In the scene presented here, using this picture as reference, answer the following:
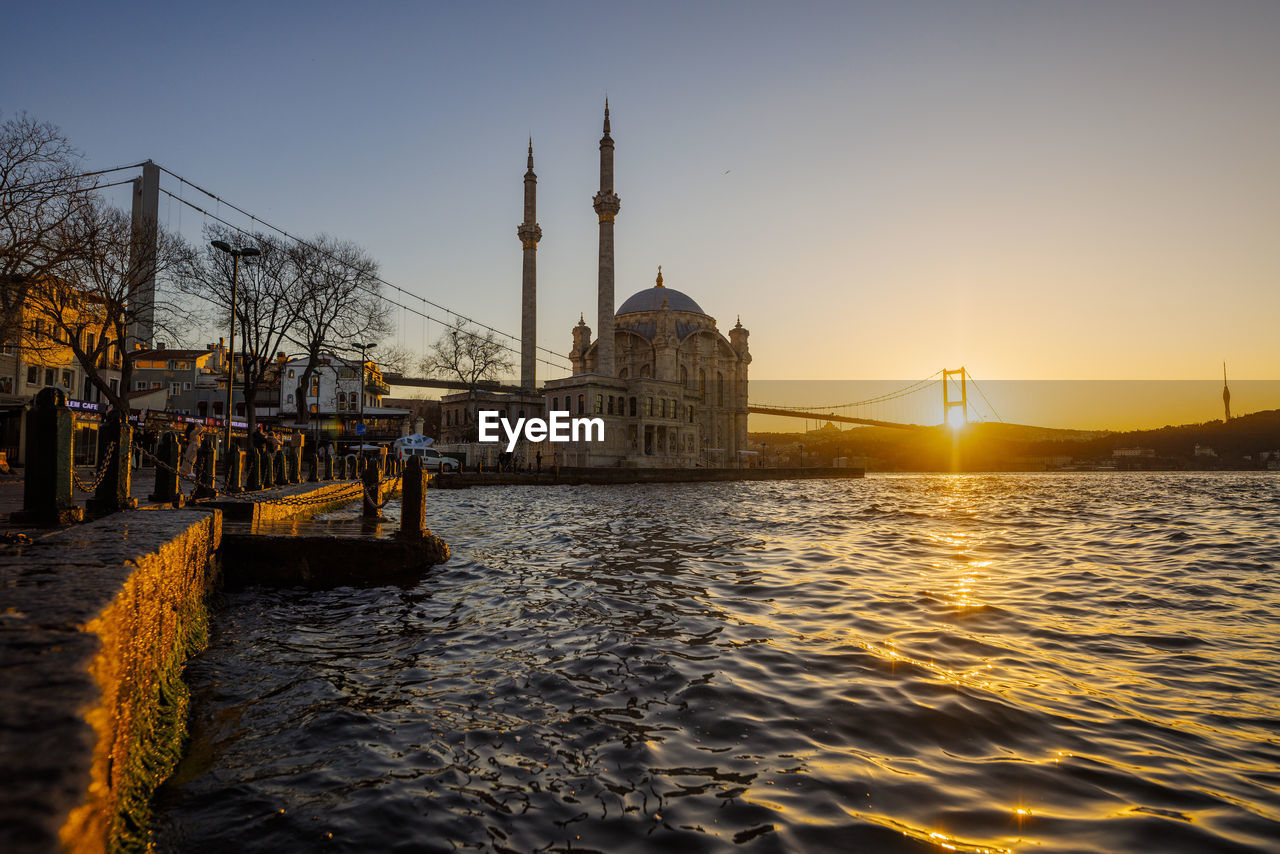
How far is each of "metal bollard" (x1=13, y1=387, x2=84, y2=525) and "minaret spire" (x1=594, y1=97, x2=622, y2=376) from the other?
168 feet

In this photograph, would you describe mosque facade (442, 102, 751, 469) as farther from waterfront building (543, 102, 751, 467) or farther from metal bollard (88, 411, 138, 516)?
metal bollard (88, 411, 138, 516)

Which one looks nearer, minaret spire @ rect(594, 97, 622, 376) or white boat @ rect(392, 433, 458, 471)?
white boat @ rect(392, 433, 458, 471)

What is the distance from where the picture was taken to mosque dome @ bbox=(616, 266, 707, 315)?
73.9 metres

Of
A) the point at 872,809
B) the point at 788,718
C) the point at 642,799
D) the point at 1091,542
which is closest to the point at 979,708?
the point at 788,718

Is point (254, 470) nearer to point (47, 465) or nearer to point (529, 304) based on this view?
point (47, 465)

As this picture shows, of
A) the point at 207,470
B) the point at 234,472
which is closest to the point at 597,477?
the point at 234,472

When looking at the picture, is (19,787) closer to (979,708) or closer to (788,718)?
(788,718)

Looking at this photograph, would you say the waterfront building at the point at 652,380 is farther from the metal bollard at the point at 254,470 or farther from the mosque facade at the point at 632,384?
the metal bollard at the point at 254,470

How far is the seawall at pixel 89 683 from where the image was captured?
1.53 m

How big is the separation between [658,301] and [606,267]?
17.7 metres

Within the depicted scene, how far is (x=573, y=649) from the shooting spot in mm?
5566

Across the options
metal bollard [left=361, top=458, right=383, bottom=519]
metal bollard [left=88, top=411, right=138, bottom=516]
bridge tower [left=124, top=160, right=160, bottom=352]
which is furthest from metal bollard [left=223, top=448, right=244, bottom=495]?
bridge tower [left=124, top=160, right=160, bottom=352]

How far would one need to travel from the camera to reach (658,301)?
243 feet

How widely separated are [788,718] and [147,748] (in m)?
3.38
